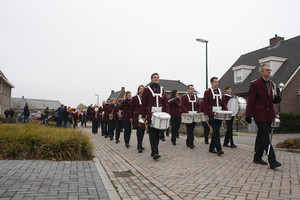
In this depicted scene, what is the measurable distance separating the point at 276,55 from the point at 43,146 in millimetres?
25813

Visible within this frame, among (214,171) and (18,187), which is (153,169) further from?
(18,187)

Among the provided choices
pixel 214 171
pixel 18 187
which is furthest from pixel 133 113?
pixel 18 187

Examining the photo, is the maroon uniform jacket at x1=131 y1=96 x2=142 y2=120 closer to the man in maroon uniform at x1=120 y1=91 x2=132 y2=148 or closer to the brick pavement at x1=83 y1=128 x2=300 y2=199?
the man in maroon uniform at x1=120 y1=91 x2=132 y2=148

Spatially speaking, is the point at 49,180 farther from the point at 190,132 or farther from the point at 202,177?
the point at 190,132

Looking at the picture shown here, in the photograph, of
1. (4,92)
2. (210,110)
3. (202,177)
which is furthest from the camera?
(4,92)

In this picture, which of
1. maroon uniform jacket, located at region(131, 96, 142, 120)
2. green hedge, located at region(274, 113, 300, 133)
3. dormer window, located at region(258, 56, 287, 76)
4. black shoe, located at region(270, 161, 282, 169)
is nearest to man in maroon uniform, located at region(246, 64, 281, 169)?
black shoe, located at region(270, 161, 282, 169)

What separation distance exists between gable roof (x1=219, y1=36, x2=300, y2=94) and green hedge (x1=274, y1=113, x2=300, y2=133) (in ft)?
17.2

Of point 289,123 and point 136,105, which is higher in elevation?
point 136,105

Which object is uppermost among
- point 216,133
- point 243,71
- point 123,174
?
point 243,71

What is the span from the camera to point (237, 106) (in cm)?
873

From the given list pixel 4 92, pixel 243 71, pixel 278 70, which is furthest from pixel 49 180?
pixel 4 92

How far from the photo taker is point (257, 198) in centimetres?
380

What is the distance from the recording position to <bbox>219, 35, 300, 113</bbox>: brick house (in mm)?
22938

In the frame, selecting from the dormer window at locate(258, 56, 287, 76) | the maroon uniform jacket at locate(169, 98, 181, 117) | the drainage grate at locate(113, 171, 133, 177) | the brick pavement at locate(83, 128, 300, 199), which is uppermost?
the dormer window at locate(258, 56, 287, 76)
